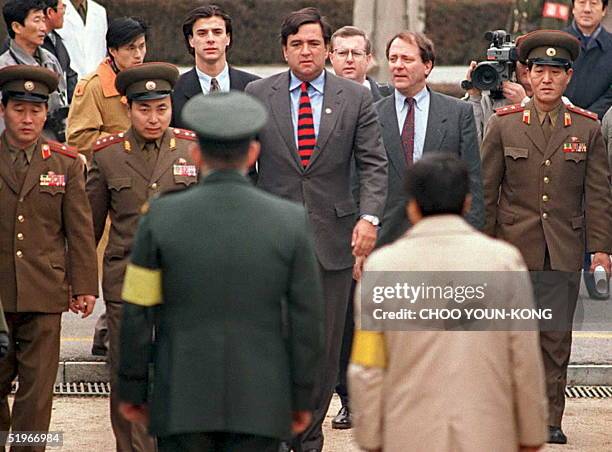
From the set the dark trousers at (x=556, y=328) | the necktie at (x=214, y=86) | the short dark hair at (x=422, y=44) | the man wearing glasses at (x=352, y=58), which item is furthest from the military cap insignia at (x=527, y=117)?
the necktie at (x=214, y=86)

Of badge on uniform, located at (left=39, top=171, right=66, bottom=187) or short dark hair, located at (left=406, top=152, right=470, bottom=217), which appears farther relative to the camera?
badge on uniform, located at (left=39, top=171, right=66, bottom=187)

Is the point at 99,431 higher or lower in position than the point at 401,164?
lower

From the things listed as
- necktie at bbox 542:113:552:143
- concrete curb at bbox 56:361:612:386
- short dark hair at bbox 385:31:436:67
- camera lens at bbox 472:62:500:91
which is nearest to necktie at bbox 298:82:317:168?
short dark hair at bbox 385:31:436:67

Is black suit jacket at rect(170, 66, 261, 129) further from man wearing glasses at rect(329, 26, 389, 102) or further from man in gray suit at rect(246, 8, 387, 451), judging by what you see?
man wearing glasses at rect(329, 26, 389, 102)

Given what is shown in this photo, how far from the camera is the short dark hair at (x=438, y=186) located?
5340mm

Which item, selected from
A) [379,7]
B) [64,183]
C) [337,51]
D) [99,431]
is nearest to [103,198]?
[64,183]

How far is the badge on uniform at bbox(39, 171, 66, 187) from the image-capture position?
7449mm

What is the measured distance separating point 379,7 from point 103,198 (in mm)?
9441

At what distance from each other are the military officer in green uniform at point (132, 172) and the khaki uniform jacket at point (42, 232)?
4.9 inches

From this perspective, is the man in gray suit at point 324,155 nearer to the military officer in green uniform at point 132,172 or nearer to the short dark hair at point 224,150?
the military officer in green uniform at point 132,172

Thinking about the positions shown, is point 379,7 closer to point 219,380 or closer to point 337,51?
point 337,51

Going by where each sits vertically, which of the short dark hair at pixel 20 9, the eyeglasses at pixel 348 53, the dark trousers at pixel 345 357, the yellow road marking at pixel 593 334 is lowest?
the yellow road marking at pixel 593 334

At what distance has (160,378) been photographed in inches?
215

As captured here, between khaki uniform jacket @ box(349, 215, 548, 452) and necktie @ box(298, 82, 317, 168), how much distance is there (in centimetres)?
261
